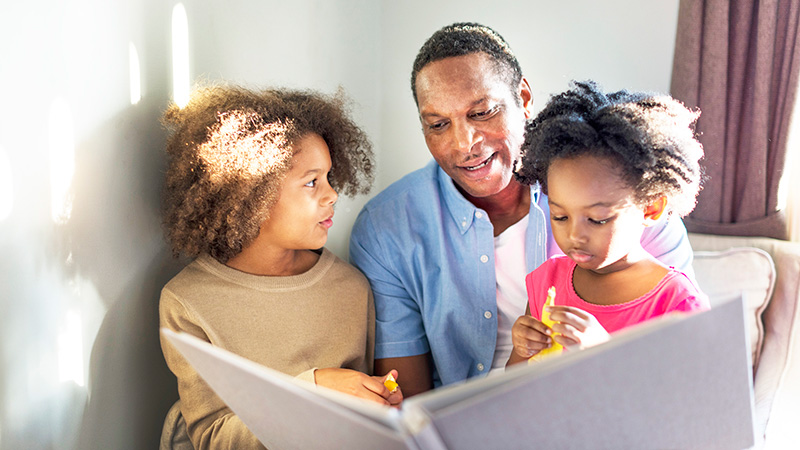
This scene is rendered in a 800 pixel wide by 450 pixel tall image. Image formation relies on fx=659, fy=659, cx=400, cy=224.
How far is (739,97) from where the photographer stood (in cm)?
223

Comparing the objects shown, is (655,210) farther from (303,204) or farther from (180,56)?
(180,56)

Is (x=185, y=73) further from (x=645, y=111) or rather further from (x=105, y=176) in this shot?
(x=645, y=111)

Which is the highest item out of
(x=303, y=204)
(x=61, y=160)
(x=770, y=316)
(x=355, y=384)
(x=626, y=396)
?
(x=61, y=160)

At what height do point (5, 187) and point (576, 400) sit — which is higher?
point (5, 187)

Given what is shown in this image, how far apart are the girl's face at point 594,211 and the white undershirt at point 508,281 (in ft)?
1.42

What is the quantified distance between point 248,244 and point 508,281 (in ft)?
2.26

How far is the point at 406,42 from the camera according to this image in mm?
2512

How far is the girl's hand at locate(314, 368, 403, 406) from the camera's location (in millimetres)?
1276

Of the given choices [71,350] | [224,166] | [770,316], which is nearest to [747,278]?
[770,316]

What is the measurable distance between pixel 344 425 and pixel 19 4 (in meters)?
0.78

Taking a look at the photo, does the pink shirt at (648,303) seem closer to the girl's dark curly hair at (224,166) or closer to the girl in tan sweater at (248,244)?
the girl in tan sweater at (248,244)

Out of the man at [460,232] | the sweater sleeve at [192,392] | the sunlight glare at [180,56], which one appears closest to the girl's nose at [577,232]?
the man at [460,232]

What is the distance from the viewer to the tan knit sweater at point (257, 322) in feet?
4.16

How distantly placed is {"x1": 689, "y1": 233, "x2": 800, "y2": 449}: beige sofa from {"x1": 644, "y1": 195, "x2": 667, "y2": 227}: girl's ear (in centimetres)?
78
